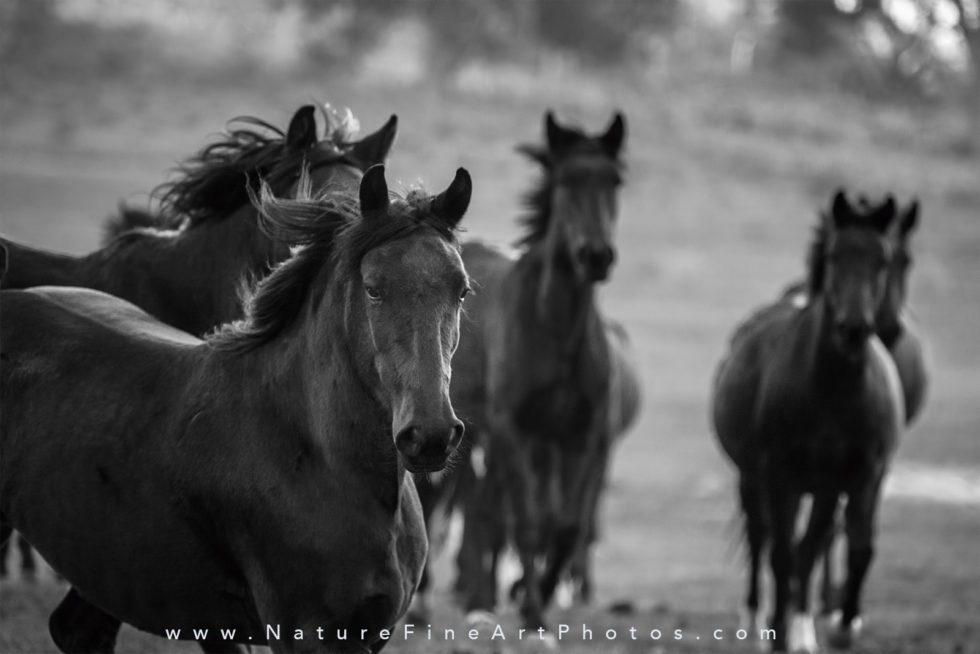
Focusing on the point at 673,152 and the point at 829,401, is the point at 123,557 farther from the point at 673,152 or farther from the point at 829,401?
the point at 673,152

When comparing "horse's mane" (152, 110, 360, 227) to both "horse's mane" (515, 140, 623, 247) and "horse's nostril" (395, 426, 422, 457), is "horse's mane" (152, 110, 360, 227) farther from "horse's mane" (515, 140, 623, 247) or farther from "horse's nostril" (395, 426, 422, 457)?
"horse's mane" (515, 140, 623, 247)

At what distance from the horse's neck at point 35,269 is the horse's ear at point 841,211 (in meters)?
4.73

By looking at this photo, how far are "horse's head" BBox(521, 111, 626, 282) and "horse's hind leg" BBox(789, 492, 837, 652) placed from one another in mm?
2176

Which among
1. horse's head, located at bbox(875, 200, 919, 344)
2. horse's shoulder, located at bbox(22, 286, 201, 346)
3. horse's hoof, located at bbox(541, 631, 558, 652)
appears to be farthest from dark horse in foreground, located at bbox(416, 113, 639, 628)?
horse's shoulder, located at bbox(22, 286, 201, 346)

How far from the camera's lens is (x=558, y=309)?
9.55 meters

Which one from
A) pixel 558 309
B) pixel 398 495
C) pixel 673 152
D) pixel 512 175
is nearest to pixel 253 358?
pixel 398 495

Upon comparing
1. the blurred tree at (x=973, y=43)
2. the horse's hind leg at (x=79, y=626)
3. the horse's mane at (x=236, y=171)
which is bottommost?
the horse's hind leg at (x=79, y=626)

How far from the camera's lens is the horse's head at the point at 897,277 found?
10.8 meters

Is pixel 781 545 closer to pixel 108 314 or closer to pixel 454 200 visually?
pixel 454 200

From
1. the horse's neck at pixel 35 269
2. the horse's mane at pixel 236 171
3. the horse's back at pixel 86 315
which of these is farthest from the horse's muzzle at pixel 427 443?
the horse's neck at pixel 35 269

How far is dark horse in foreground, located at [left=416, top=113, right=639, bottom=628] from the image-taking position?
9.23 meters

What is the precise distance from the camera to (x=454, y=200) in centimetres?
479

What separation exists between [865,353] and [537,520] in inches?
99.7

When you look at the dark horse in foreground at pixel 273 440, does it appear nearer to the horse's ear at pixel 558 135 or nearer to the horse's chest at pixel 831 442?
the horse's chest at pixel 831 442
